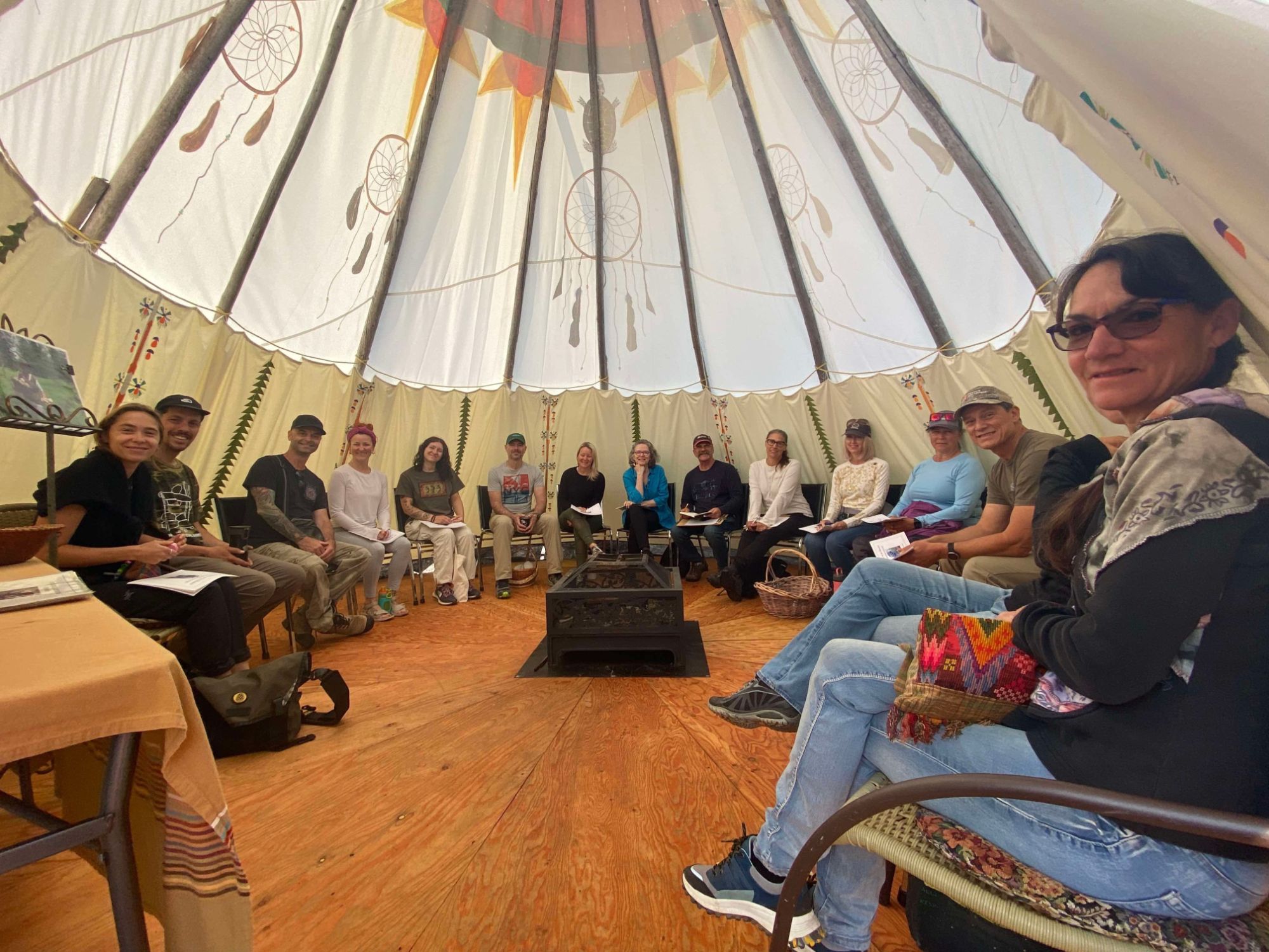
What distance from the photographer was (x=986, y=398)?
2662 mm

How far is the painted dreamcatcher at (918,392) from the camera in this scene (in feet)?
14.8

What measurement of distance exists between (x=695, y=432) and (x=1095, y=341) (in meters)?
5.19

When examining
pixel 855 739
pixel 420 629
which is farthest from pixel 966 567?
pixel 420 629

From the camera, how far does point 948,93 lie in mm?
3188

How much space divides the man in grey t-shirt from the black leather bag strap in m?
2.42

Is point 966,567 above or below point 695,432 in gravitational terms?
below

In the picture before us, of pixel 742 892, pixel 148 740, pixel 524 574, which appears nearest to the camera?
pixel 148 740

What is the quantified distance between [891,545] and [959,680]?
2.00 metres

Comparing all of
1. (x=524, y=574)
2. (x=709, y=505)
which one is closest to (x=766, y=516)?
(x=709, y=505)

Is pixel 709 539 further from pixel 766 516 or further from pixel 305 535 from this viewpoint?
pixel 305 535

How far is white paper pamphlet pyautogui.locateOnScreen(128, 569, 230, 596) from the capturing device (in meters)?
2.02

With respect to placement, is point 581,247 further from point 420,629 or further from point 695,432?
point 420,629

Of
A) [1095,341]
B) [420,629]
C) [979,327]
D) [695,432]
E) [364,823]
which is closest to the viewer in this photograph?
[1095,341]

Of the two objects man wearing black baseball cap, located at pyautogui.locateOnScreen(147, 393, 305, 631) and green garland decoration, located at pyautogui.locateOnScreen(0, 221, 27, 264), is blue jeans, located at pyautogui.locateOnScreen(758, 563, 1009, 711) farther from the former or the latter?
green garland decoration, located at pyautogui.locateOnScreen(0, 221, 27, 264)
